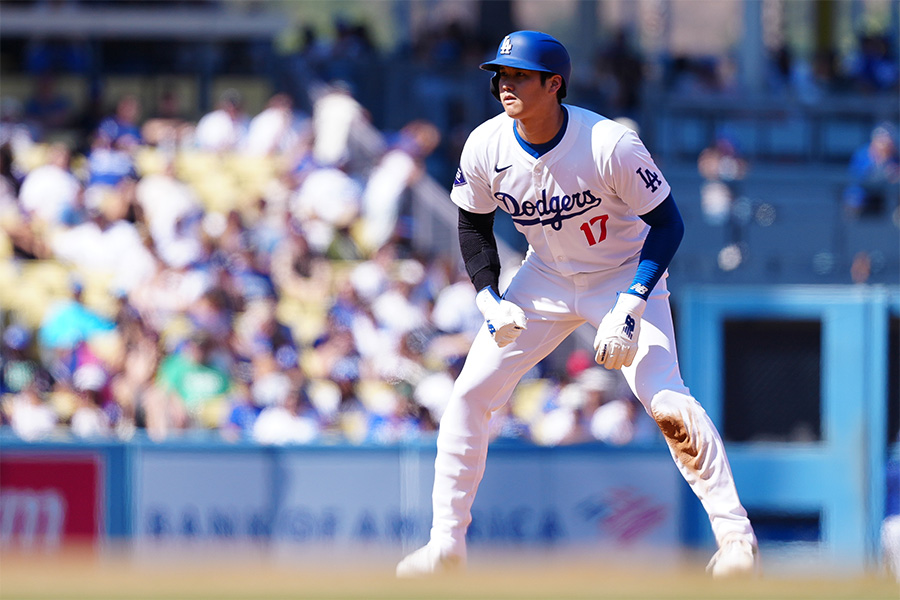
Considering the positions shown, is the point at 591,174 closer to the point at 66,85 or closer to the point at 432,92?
the point at 432,92

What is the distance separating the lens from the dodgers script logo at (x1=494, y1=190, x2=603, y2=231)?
18.6ft

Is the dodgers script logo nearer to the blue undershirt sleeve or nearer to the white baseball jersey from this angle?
the white baseball jersey

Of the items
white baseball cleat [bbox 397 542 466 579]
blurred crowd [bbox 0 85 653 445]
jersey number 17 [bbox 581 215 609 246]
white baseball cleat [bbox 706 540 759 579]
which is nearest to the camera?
white baseball cleat [bbox 706 540 759 579]

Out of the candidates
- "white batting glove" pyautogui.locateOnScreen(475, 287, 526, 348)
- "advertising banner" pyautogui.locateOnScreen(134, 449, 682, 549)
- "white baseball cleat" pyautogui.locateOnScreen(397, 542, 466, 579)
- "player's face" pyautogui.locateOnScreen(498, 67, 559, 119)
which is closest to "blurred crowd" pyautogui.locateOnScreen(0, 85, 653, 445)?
"advertising banner" pyautogui.locateOnScreen(134, 449, 682, 549)

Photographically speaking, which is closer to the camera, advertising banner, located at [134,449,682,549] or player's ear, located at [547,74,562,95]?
player's ear, located at [547,74,562,95]

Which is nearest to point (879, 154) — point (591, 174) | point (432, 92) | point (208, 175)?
point (432, 92)

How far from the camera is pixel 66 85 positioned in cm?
1783

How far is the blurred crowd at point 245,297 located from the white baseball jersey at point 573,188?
16.8ft

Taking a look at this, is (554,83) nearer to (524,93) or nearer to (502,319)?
(524,93)

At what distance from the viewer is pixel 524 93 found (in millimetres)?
5500

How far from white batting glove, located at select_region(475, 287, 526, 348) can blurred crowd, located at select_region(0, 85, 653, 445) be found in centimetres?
510

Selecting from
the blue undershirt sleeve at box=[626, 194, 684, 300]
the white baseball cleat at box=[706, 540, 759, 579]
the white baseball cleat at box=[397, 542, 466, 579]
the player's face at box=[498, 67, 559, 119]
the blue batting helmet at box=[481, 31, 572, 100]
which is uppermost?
the blue batting helmet at box=[481, 31, 572, 100]

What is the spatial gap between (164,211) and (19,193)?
1.72 m

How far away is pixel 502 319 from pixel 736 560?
1.32m
